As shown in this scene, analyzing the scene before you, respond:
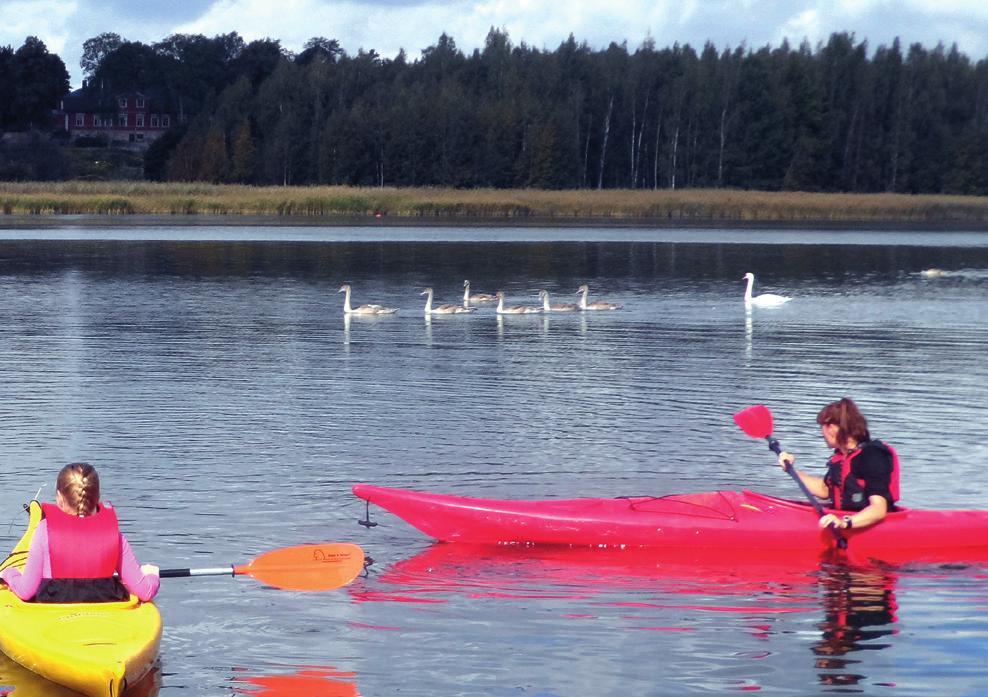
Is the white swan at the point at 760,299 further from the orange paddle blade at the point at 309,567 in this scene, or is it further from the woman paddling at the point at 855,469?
the orange paddle blade at the point at 309,567

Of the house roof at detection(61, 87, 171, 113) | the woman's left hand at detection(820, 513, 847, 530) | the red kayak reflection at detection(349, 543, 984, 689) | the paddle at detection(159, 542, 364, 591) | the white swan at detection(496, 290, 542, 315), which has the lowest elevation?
the red kayak reflection at detection(349, 543, 984, 689)

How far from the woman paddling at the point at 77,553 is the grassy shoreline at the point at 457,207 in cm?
4904

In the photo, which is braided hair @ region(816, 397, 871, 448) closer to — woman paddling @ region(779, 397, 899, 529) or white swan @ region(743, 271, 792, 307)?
woman paddling @ region(779, 397, 899, 529)

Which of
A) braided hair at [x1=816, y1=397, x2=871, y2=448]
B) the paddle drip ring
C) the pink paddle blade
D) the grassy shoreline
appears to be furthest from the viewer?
the grassy shoreline

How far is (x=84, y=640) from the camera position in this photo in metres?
6.36

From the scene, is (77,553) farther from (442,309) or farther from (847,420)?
(442,309)

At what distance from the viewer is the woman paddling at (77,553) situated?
6602 millimetres

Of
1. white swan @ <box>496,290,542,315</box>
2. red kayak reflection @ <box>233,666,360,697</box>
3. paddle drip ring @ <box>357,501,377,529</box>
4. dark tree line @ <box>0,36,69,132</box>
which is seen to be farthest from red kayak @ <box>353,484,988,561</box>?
A: dark tree line @ <box>0,36,69,132</box>

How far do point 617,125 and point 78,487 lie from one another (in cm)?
7565

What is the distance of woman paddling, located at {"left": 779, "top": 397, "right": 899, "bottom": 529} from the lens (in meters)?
8.62

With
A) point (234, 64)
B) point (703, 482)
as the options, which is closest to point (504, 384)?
point (703, 482)

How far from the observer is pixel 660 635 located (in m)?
7.54

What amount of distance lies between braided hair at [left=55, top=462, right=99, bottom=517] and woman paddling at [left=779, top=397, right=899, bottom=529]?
415 cm

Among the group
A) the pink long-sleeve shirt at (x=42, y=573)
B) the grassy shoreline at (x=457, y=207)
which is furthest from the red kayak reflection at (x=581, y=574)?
the grassy shoreline at (x=457, y=207)
